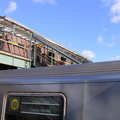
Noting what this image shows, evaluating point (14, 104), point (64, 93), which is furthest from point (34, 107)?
point (64, 93)

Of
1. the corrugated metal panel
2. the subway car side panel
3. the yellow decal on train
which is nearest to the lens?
the subway car side panel

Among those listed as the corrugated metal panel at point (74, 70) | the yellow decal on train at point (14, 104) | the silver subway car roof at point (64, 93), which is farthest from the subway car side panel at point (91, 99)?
the yellow decal on train at point (14, 104)

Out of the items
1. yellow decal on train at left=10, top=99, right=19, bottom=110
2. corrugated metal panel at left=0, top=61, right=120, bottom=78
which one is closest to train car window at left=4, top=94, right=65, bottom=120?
yellow decal on train at left=10, top=99, right=19, bottom=110

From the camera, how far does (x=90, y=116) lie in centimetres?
200

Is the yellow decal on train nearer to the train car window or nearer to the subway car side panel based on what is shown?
the train car window

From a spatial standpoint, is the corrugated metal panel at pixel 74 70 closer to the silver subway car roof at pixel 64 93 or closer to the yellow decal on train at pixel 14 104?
the silver subway car roof at pixel 64 93

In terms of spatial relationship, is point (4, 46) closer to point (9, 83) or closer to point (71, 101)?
point (9, 83)

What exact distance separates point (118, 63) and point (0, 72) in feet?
5.67

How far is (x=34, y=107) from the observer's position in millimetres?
2359

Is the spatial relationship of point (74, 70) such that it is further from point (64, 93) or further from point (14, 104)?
point (14, 104)

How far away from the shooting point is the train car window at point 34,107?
7.28 feet

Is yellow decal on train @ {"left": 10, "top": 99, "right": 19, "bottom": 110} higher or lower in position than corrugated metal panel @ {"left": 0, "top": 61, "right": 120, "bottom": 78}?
lower

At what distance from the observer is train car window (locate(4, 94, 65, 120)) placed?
2.22m

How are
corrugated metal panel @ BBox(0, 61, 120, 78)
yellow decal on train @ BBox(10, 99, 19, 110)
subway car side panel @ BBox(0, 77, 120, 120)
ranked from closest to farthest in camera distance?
1. subway car side panel @ BBox(0, 77, 120, 120)
2. corrugated metal panel @ BBox(0, 61, 120, 78)
3. yellow decal on train @ BBox(10, 99, 19, 110)
